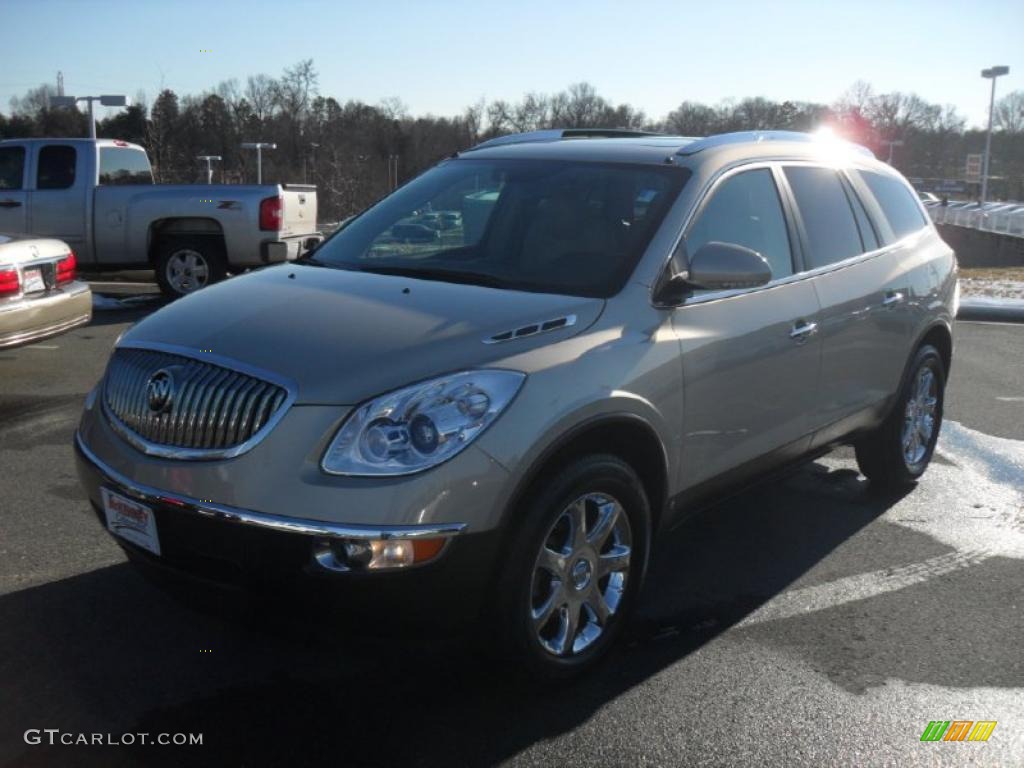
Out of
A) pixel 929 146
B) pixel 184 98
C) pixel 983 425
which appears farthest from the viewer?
pixel 929 146

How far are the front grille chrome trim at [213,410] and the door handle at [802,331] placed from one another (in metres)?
2.28

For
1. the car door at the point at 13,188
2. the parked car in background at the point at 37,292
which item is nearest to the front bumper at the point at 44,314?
the parked car in background at the point at 37,292

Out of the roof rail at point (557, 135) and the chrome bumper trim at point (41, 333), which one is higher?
the roof rail at point (557, 135)

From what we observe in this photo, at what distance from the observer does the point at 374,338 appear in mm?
3283

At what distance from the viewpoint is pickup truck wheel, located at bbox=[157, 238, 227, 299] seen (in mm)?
13055

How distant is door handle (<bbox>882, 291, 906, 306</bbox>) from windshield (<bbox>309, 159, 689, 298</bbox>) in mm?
1607

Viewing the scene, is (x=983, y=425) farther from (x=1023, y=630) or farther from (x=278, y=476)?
(x=278, y=476)

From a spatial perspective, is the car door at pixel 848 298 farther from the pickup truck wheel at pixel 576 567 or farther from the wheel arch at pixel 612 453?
the pickup truck wheel at pixel 576 567

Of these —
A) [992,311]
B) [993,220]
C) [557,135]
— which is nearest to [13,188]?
[557,135]

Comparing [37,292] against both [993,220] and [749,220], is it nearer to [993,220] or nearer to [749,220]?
[749,220]

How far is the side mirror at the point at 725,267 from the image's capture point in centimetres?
Result: 378

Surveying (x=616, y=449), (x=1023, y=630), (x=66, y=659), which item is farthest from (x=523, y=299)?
(x=1023, y=630)

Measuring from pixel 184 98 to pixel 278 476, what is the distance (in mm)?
55331

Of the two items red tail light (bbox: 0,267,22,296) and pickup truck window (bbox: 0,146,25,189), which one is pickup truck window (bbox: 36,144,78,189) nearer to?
pickup truck window (bbox: 0,146,25,189)
